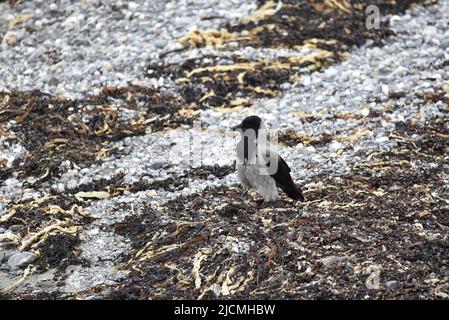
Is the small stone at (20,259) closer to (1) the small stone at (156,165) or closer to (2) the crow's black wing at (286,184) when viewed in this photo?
(1) the small stone at (156,165)

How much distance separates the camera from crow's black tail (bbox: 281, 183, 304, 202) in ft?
29.7

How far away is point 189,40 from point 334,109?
3.24m

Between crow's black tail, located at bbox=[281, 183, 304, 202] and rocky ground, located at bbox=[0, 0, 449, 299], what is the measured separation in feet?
0.44

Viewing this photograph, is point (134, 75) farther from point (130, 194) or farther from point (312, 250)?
point (312, 250)

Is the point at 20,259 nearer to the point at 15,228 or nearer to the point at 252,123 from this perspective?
the point at 15,228

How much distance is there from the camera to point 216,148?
11109 millimetres

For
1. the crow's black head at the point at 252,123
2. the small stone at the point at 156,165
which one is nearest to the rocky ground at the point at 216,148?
the small stone at the point at 156,165

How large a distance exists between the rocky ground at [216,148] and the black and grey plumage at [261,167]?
0.22 metres

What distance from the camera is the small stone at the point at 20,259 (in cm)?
841

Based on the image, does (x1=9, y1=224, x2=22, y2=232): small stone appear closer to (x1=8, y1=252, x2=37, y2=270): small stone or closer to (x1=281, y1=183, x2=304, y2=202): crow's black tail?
(x1=8, y1=252, x2=37, y2=270): small stone

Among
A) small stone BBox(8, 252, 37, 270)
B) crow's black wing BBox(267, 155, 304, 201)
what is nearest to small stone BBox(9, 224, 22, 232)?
small stone BBox(8, 252, 37, 270)

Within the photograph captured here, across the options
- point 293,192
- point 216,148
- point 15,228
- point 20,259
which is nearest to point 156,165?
point 216,148

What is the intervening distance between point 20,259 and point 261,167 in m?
3.00

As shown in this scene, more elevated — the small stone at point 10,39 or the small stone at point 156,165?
the small stone at point 10,39
